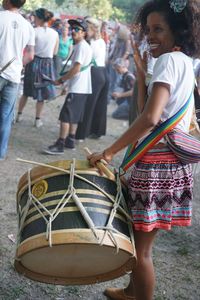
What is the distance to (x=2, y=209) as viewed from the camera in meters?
3.94

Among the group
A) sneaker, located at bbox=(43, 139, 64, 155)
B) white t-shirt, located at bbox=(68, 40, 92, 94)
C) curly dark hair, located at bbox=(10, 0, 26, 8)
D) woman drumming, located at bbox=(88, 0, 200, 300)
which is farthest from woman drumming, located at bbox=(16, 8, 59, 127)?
woman drumming, located at bbox=(88, 0, 200, 300)

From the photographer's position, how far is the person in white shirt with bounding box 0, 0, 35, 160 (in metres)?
4.94

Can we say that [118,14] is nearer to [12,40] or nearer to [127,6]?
[127,6]

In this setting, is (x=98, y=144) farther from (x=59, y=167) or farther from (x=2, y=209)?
(x=59, y=167)

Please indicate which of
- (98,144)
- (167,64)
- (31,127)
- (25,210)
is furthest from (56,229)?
(31,127)

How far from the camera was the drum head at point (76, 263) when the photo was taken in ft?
6.88

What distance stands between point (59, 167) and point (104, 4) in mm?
9180

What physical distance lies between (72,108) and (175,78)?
152 inches

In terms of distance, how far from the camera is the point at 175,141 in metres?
2.16

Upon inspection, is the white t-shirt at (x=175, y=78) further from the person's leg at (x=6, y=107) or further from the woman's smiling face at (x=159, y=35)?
the person's leg at (x=6, y=107)

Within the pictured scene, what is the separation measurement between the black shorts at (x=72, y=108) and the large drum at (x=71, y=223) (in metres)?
3.60

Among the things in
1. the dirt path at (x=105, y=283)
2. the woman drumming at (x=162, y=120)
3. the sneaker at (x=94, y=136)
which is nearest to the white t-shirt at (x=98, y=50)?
the sneaker at (x=94, y=136)

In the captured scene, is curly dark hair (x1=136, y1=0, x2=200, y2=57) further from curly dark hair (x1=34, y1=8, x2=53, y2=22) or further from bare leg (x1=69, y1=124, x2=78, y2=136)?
curly dark hair (x1=34, y1=8, x2=53, y2=22)

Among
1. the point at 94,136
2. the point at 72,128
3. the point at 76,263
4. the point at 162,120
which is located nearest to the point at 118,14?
the point at 94,136
